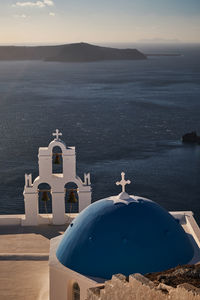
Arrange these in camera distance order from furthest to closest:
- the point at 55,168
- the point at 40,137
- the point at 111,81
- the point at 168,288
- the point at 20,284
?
1. the point at 111,81
2. the point at 40,137
3. the point at 55,168
4. the point at 20,284
5. the point at 168,288

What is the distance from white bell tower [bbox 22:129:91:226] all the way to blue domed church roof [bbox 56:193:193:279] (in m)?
6.00

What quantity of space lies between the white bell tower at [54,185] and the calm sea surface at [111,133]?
78.5 ft

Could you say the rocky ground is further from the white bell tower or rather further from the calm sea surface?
the calm sea surface

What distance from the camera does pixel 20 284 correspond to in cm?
1541

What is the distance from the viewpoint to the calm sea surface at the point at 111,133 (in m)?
50.3

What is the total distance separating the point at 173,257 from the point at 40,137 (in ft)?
189

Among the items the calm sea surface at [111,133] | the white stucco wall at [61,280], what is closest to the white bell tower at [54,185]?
the white stucco wall at [61,280]

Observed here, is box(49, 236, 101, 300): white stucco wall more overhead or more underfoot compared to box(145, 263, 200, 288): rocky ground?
more underfoot

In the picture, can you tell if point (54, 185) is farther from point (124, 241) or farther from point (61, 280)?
point (124, 241)

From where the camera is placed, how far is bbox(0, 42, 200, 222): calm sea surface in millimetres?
50312

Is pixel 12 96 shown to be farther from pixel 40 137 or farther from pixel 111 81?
pixel 40 137

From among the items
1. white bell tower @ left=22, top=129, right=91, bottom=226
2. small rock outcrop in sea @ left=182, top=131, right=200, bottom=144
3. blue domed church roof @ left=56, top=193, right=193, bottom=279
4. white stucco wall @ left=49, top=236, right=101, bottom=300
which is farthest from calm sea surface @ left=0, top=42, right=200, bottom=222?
blue domed church roof @ left=56, top=193, right=193, bottom=279

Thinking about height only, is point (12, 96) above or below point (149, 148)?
above

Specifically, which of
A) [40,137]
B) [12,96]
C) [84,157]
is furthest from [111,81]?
[84,157]
